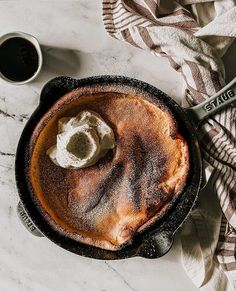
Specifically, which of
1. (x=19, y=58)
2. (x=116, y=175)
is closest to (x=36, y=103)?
(x=19, y=58)

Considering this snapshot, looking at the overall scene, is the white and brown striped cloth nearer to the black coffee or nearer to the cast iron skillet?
the cast iron skillet

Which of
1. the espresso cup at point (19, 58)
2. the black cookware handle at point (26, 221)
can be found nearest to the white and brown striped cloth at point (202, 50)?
the espresso cup at point (19, 58)

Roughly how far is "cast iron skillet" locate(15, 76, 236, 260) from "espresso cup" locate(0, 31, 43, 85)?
93 mm

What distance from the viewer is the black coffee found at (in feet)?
4.74

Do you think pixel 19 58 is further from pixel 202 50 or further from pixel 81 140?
pixel 202 50

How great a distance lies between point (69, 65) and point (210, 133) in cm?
32

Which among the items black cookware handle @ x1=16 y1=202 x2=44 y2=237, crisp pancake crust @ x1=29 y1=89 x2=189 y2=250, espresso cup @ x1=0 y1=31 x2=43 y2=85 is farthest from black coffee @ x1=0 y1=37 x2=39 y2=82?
black cookware handle @ x1=16 y1=202 x2=44 y2=237

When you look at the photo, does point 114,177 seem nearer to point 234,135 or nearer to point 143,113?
Answer: point 143,113

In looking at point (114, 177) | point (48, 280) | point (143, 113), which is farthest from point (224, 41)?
point (48, 280)

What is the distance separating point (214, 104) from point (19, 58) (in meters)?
0.39

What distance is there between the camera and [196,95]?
4.71 feet

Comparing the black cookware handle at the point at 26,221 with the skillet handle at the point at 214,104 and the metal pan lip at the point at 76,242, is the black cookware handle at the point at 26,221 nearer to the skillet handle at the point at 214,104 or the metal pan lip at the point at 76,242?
the metal pan lip at the point at 76,242

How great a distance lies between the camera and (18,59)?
144 cm

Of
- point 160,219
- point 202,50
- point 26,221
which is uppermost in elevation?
point 202,50
